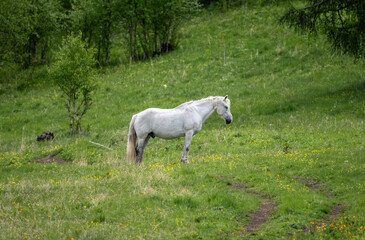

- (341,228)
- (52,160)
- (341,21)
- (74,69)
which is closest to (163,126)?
(52,160)

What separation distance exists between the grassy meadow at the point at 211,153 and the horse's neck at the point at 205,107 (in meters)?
1.77

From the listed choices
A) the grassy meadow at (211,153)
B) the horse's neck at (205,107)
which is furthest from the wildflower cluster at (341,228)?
the horse's neck at (205,107)

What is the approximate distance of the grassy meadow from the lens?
818 centimetres

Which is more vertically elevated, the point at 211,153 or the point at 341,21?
the point at 341,21

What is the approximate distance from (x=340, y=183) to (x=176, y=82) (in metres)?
20.6

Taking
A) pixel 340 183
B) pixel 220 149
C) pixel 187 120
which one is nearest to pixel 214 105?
pixel 187 120

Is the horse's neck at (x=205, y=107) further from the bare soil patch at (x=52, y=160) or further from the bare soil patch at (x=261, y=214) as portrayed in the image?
the bare soil patch at (x=52, y=160)

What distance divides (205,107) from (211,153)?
9.02ft

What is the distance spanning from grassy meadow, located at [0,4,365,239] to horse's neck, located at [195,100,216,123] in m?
1.77

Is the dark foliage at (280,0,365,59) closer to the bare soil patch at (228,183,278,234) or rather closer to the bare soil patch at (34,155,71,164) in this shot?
the bare soil patch at (228,183,278,234)

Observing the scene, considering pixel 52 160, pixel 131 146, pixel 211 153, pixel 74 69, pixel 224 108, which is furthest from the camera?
pixel 74 69

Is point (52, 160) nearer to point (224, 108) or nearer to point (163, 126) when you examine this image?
point (163, 126)

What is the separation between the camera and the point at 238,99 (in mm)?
24969

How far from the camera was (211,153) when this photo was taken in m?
15.7
